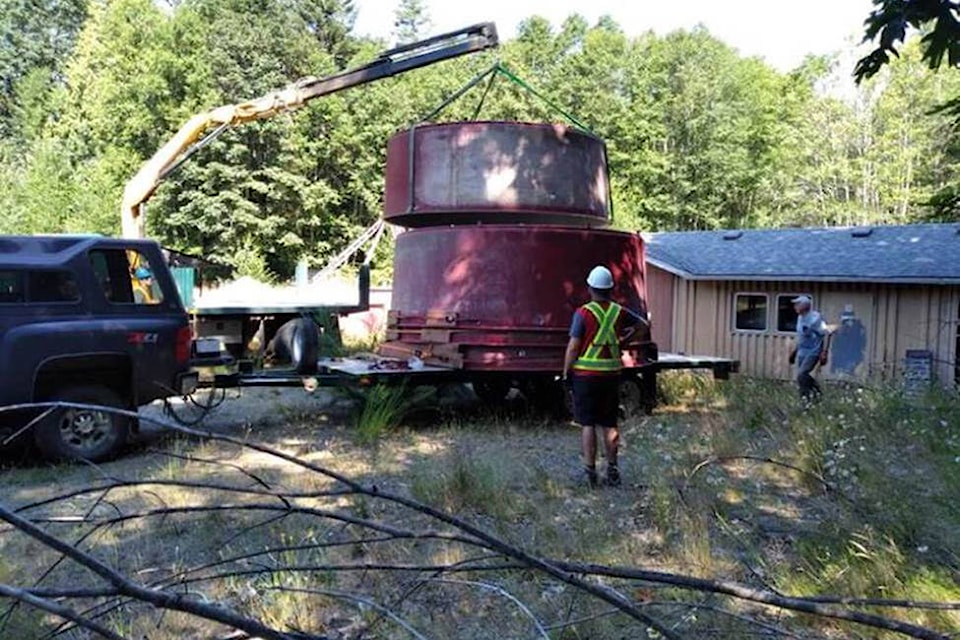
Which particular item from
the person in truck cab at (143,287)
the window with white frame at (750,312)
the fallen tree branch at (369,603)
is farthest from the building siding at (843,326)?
the fallen tree branch at (369,603)

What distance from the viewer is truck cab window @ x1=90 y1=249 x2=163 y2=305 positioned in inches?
344

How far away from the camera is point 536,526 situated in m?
6.09

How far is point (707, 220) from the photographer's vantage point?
4866 centimetres

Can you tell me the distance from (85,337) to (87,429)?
3.25 feet

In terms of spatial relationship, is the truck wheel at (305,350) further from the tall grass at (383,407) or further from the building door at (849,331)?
the building door at (849,331)

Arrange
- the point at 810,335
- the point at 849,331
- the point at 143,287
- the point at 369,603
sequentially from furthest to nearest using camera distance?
the point at 849,331, the point at 810,335, the point at 143,287, the point at 369,603

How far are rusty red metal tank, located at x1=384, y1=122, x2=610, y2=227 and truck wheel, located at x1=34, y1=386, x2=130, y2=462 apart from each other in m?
5.05

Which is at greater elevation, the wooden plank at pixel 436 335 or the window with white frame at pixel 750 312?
the window with white frame at pixel 750 312

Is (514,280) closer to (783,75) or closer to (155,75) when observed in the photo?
(155,75)

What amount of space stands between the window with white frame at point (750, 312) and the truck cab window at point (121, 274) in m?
14.5

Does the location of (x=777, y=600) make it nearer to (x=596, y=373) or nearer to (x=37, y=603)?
(x=37, y=603)

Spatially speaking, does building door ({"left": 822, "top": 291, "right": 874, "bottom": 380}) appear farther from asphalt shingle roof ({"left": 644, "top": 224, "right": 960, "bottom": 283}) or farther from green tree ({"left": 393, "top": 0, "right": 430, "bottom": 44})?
green tree ({"left": 393, "top": 0, "right": 430, "bottom": 44})

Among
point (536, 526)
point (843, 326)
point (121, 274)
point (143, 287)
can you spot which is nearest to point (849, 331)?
point (843, 326)

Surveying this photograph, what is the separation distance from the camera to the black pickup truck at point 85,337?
812cm
